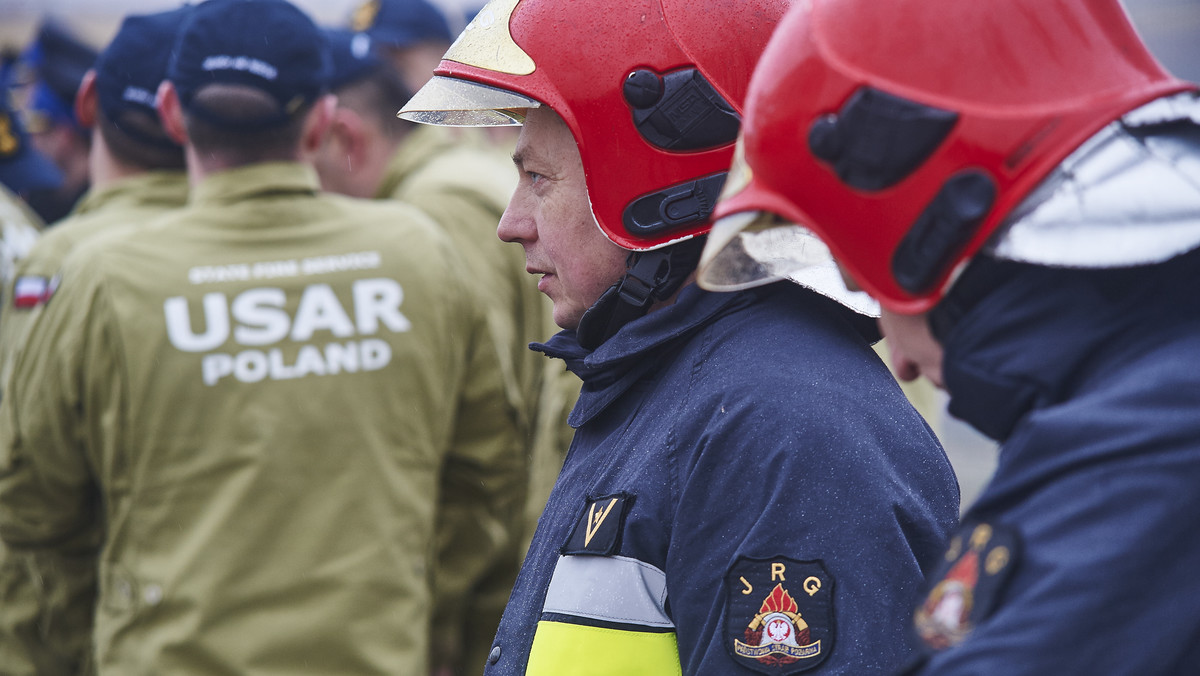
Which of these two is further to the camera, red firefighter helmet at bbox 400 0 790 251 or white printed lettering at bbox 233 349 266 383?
white printed lettering at bbox 233 349 266 383

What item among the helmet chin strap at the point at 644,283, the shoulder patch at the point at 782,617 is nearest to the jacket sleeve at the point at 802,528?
the shoulder patch at the point at 782,617

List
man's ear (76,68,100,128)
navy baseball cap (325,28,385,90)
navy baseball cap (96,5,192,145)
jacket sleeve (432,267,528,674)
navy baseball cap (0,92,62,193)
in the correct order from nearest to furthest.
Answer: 1. jacket sleeve (432,267,528,674)
2. navy baseball cap (96,5,192,145)
3. man's ear (76,68,100,128)
4. navy baseball cap (325,28,385,90)
5. navy baseball cap (0,92,62,193)

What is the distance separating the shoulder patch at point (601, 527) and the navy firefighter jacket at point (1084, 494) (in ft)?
2.01

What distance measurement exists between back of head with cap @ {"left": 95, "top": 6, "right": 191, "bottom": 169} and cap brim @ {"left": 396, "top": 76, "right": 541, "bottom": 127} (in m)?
2.06

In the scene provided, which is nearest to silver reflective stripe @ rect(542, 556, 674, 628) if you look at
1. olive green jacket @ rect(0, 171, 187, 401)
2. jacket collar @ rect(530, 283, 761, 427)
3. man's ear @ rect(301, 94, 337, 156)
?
jacket collar @ rect(530, 283, 761, 427)

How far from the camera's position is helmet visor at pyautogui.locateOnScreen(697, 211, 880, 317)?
1.64m

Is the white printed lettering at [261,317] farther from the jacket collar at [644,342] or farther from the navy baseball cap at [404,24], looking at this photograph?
the navy baseball cap at [404,24]

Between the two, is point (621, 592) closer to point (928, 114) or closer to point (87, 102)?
point (928, 114)

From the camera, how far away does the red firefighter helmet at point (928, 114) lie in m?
1.22

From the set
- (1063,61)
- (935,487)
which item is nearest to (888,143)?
(1063,61)

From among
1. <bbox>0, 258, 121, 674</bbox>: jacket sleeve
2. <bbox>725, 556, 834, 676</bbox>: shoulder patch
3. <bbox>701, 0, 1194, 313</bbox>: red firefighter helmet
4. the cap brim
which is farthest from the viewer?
<bbox>0, 258, 121, 674</bbox>: jacket sleeve

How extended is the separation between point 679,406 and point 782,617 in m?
0.38

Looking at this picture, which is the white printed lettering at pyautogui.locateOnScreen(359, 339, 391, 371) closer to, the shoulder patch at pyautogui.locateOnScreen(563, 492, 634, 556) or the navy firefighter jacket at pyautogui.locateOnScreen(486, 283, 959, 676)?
the navy firefighter jacket at pyautogui.locateOnScreen(486, 283, 959, 676)

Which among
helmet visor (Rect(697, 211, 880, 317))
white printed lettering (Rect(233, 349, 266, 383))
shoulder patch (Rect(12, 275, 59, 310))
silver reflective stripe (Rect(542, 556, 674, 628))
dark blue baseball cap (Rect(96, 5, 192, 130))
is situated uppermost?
helmet visor (Rect(697, 211, 880, 317))
